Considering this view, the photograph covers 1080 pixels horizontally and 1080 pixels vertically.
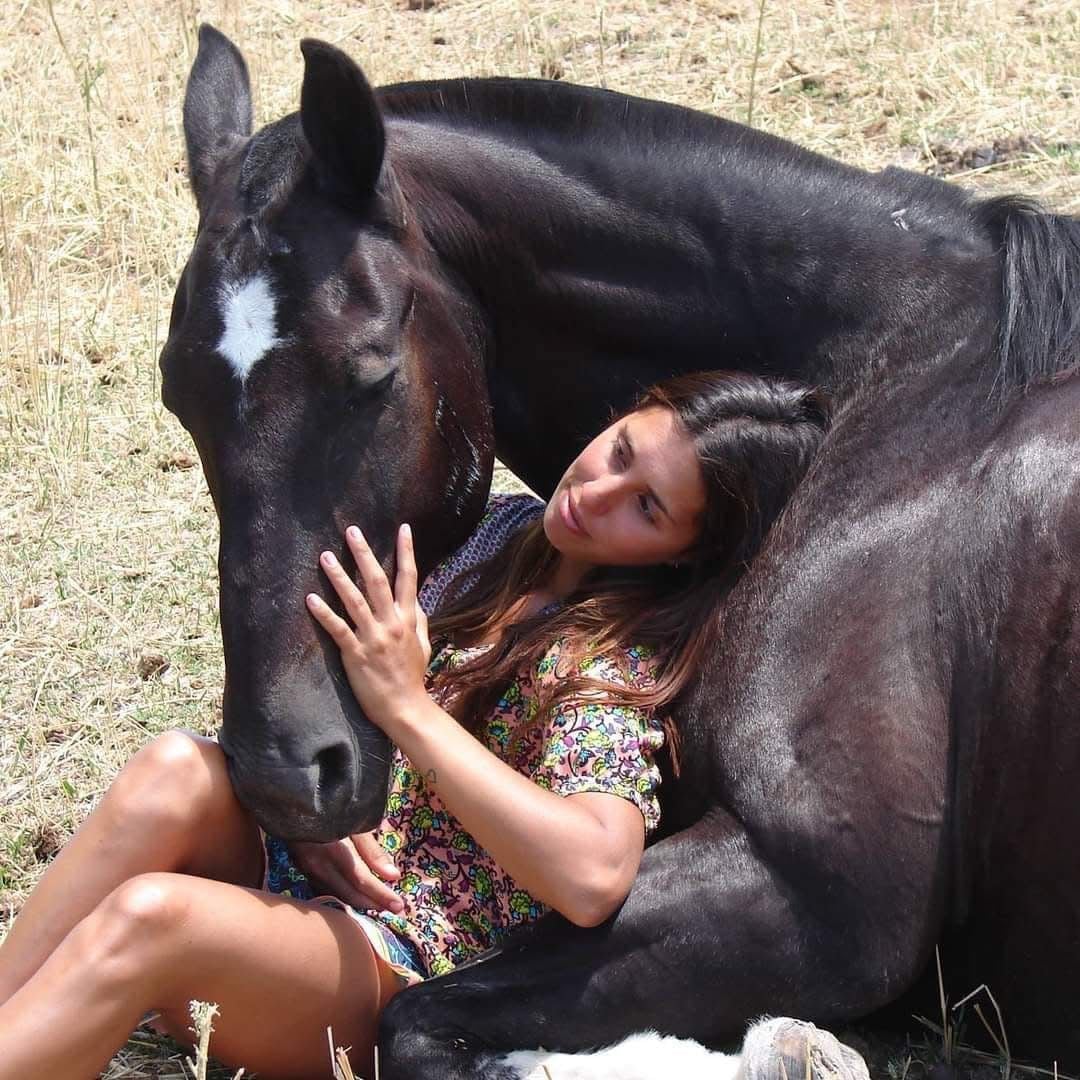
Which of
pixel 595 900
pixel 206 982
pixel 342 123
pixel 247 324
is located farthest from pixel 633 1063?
pixel 342 123

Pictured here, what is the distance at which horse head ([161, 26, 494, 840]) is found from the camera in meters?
2.58

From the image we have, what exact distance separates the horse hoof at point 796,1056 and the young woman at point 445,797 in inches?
12.4

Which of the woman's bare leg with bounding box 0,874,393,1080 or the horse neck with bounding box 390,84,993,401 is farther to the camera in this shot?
the horse neck with bounding box 390,84,993,401

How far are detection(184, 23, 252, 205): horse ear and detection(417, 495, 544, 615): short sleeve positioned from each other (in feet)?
2.69

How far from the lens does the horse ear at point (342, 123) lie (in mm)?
2645

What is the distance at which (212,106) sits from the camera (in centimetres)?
325

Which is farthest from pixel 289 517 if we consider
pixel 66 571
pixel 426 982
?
pixel 66 571

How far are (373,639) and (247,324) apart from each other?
550 mm

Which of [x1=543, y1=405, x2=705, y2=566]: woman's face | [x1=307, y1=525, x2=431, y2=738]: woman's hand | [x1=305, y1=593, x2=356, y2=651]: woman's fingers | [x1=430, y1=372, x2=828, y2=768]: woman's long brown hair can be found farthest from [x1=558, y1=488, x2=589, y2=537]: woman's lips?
[x1=305, y1=593, x2=356, y2=651]: woman's fingers

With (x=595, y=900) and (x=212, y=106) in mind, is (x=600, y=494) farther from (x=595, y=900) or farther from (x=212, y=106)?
(x=212, y=106)

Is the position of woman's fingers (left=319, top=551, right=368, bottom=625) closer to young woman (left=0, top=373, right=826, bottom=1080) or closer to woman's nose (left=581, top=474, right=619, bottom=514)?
young woman (left=0, top=373, right=826, bottom=1080)

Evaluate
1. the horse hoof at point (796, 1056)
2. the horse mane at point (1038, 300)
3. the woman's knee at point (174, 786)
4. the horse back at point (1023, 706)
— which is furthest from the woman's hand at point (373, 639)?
the horse mane at point (1038, 300)

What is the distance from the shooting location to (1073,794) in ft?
8.58

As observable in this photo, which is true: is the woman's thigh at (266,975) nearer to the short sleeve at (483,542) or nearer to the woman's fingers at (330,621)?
the woman's fingers at (330,621)
